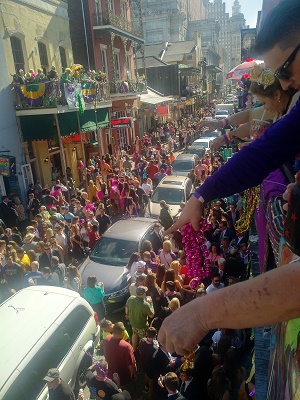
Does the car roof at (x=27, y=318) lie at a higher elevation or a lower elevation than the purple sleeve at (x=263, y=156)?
lower

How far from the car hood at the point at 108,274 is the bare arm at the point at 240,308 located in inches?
286

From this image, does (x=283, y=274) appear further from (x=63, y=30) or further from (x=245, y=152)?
(x=63, y=30)

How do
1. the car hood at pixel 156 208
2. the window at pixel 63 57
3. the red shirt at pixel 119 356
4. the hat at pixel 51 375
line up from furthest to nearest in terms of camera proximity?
the window at pixel 63 57, the car hood at pixel 156 208, the red shirt at pixel 119 356, the hat at pixel 51 375

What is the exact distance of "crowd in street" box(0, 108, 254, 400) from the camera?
5.13 meters

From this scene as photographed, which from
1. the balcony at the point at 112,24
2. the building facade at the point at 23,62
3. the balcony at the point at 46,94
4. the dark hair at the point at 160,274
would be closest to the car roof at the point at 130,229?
the dark hair at the point at 160,274

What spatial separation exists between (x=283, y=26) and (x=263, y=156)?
658mm

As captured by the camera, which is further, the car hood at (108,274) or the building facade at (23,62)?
the building facade at (23,62)

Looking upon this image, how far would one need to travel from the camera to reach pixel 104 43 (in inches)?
916

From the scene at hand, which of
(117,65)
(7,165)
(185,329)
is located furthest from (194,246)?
(117,65)

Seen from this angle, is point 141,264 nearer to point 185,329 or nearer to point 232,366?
point 232,366

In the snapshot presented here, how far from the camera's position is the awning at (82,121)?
15625 mm

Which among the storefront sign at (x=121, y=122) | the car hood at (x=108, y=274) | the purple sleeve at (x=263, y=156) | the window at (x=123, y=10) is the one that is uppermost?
the window at (x=123, y=10)

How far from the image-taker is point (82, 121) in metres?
17.2

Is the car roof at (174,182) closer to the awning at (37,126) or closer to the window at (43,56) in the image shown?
the awning at (37,126)
